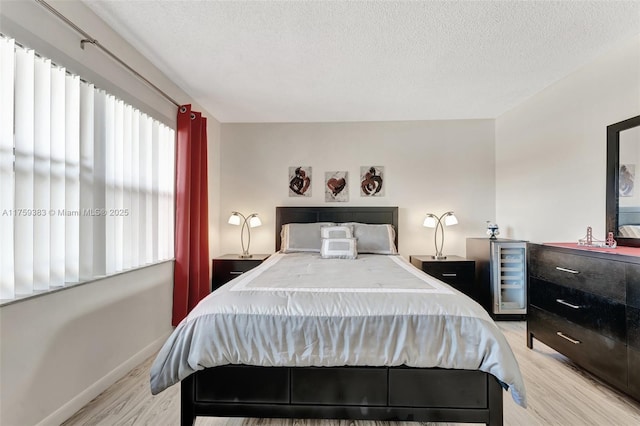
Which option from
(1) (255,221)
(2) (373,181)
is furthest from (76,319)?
(2) (373,181)

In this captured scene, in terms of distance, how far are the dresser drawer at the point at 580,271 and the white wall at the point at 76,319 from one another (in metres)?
3.37

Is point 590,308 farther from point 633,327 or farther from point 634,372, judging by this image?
point 634,372

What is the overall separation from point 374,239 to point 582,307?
Answer: 73.2 inches

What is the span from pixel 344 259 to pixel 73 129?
2.35 meters

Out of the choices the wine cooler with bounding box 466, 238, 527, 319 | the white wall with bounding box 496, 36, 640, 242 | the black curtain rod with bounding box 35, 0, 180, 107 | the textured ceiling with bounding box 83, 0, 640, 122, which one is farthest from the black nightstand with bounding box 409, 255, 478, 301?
the black curtain rod with bounding box 35, 0, 180, 107

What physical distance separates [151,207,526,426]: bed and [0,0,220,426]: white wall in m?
0.69

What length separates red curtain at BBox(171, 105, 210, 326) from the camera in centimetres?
276

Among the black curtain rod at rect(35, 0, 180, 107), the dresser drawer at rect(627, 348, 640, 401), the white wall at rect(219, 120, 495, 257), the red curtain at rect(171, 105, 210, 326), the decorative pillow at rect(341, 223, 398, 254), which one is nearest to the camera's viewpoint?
the black curtain rod at rect(35, 0, 180, 107)

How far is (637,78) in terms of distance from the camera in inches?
81.0

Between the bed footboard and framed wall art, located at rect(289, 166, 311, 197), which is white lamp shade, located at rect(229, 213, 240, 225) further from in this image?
the bed footboard

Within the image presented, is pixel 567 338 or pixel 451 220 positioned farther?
pixel 451 220

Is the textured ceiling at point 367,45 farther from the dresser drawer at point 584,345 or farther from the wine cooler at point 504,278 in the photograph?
the dresser drawer at point 584,345

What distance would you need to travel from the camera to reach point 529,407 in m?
1.76

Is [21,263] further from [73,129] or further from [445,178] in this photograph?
[445,178]
